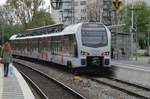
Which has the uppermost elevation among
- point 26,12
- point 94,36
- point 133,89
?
point 26,12

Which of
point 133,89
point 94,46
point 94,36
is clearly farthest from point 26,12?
point 133,89

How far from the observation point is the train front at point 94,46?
30.6 meters

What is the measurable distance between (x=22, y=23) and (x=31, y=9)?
463 cm

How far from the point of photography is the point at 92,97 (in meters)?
19.0

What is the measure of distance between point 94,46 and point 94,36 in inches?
30.3

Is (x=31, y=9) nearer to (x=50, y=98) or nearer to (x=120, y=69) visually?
(x=120, y=69)

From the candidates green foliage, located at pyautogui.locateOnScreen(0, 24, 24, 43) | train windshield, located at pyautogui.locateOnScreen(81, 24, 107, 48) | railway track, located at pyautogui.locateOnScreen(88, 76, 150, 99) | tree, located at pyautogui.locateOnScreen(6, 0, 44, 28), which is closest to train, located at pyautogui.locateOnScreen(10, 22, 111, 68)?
train windshield, located at pyautogui.locateOnScreen(81, 24, 107, 48)

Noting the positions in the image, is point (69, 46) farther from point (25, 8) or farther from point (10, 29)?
point (10, 29)

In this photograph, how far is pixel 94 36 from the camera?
102 feet

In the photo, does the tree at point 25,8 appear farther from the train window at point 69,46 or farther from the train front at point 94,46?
the train front at point 94,46

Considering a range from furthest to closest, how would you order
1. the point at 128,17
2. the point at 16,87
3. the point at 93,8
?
1. the point at 93,8
2. the point at 128,17
3. the point at 16,87

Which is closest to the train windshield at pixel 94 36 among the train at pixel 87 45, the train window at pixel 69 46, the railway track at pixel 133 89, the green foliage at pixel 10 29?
the train at pixel 87 45

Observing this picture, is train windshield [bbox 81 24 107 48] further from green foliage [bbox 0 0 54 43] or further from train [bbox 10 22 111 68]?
green foliage [bbox 0 0 54 43]

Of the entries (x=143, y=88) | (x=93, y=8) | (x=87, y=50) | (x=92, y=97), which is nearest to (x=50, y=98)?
(x=92, y=97)
